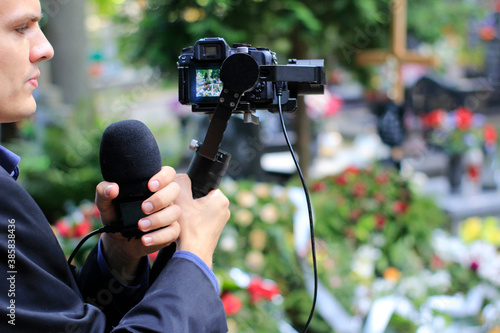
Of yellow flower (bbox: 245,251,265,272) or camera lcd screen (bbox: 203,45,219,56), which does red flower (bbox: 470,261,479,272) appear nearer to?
yellow flower (bbox: 245,251,265,272)

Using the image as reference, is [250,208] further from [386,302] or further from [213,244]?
[213,244]

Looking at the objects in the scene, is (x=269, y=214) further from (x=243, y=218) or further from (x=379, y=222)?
(x=379, y=222)

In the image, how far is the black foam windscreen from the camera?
1.06m

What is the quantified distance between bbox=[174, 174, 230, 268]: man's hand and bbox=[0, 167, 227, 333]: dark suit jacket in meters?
0.05

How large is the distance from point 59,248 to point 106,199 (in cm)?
21

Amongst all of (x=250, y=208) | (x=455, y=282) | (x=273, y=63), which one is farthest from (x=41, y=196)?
(x=273, y=63)

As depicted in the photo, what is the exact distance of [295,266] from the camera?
3.50 meters

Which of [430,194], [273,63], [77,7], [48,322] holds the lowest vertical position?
[430,194]

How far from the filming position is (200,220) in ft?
3.57

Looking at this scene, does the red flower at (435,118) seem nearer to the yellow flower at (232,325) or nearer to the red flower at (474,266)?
the red flower at (474,266)

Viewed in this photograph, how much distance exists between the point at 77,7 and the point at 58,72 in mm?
939

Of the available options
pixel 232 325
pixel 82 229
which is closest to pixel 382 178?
pixel 232 325

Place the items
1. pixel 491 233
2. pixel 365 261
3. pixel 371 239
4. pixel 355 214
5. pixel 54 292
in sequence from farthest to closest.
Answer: pixel 355 214 < pixel 371 239 < pixel 365 261 < pixel 491 233 < pixel 54 292

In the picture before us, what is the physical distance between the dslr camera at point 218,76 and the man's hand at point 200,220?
0.20 metres
